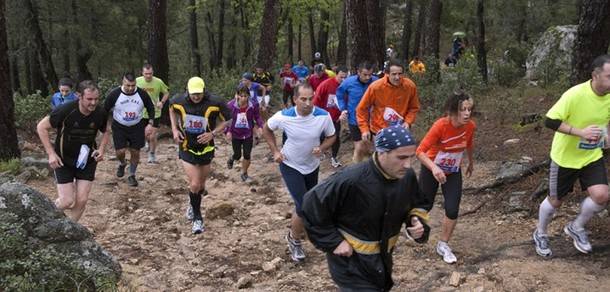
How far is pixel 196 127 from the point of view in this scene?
23.8 ft

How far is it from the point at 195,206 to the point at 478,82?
864 cm

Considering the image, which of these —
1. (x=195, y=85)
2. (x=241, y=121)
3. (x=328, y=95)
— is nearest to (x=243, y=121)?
(x=241, y=121)

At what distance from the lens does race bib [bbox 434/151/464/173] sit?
5648mm

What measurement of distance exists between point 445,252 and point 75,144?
4351mm

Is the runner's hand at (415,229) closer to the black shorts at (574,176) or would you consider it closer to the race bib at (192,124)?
the black shorts at (574,176)

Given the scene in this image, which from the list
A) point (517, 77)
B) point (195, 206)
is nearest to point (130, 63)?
point (517, 77)

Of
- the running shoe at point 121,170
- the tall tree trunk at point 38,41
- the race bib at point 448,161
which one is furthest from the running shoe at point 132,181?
the tall tree trunk at point 38,41

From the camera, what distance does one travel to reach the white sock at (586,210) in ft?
17.5

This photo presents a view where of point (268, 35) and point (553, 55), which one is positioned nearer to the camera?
point (553, 55)

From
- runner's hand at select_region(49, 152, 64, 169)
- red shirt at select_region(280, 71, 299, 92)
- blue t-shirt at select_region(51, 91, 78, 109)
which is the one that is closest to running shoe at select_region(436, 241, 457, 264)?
runner's hand at select_region(49, 152, 64, 169)

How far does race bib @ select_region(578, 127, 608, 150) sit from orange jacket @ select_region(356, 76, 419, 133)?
2779 millimetres

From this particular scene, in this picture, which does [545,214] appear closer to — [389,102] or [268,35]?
[389,102]

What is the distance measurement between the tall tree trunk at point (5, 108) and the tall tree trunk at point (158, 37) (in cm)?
562

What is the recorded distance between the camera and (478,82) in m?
13.7
